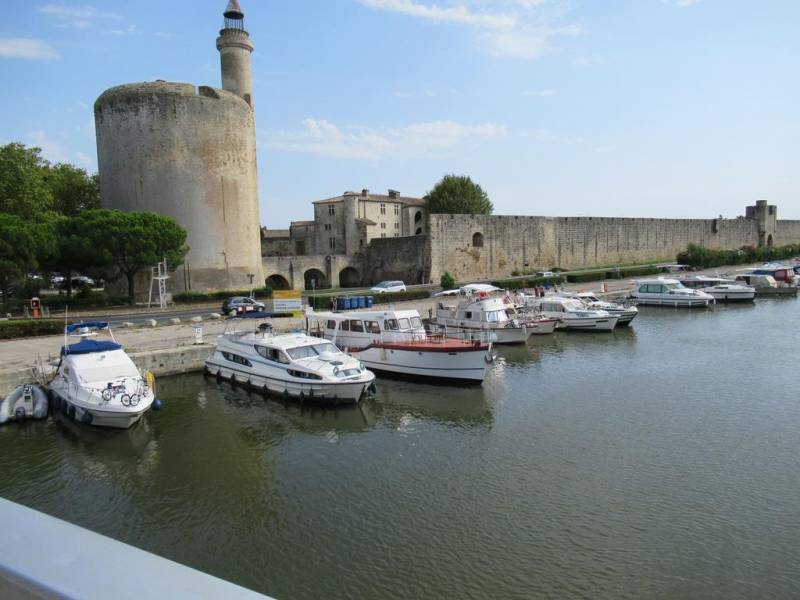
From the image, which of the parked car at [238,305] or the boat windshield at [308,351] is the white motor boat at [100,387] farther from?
the parked car at [238,305]

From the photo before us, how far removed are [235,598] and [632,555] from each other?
739cm

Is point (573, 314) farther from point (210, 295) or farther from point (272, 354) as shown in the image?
point (210, 295)

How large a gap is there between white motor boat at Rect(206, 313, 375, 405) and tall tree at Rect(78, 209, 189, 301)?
13207 millimetres

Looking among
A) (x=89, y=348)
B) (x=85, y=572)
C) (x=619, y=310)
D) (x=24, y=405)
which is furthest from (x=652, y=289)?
(x=85, y=572)

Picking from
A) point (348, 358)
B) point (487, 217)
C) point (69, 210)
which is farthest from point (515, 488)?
point (69, 210)

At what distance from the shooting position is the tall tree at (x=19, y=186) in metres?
33.8

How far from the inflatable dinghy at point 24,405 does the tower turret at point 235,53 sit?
2760 cm

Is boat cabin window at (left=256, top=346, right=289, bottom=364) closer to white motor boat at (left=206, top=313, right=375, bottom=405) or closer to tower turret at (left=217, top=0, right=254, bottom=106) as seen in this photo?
white motor boat at (left=206, top=313, right=375, bottom=405)

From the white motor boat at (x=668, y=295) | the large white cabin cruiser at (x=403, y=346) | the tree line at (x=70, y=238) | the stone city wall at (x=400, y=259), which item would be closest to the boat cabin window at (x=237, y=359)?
the large white cabin cruiser at (x=403, y=346)

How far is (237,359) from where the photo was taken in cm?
1686

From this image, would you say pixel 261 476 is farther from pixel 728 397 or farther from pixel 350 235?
pixel 350 235

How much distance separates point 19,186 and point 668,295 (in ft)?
122

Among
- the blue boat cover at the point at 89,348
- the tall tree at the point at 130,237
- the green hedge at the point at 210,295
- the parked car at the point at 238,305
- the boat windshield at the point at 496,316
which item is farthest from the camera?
the green hedge at the point at 210,295

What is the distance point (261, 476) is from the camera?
10359mm
